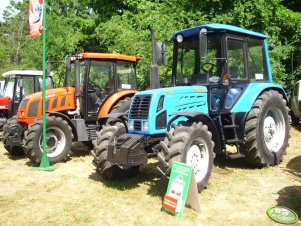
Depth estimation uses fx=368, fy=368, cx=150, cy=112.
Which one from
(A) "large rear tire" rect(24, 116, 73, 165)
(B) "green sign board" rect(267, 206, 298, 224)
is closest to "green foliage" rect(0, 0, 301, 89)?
(A) "large rear tire" rect(24, 116, 73, 165)

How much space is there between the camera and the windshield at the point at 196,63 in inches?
248

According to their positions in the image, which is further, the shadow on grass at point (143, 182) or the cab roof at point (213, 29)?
the cab roof at point (213, 29)

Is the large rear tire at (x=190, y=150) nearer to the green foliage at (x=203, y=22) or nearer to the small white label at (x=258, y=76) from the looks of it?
the small white label at (x=258, y=76)

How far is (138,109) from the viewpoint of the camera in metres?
5.75

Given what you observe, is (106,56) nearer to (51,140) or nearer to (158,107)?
(51,140)

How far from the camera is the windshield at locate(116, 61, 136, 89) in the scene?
9086mm

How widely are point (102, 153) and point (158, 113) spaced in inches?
42.7

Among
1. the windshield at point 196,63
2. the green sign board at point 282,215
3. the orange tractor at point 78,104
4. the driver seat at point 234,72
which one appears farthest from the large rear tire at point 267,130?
the orange tractor at point 78,104

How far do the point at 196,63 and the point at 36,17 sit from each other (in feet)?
11.7

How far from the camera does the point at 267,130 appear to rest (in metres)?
6.95

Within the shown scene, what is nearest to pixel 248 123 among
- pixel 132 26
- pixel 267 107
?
pixel 267 107

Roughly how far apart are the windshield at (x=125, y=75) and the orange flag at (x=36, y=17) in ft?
7.05

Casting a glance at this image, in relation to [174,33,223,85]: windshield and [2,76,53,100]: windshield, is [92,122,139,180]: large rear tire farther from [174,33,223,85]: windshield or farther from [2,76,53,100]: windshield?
[2,76,53,100]: windshield

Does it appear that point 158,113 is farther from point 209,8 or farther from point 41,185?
point 209,8
